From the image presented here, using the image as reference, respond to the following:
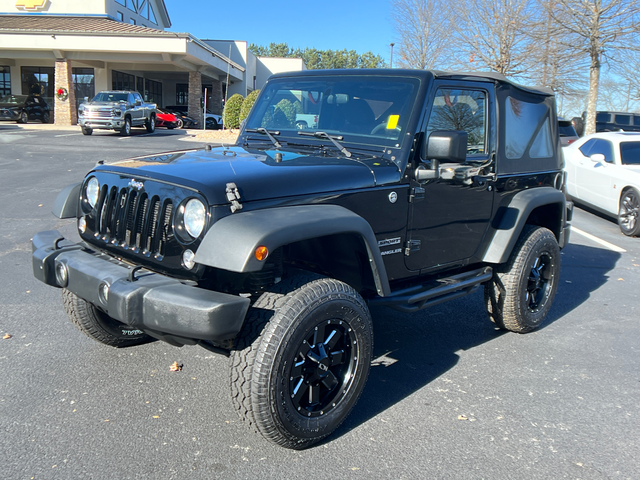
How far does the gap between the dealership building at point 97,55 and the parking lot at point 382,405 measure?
18845 millimetres

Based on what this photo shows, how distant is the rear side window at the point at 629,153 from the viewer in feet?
31.3

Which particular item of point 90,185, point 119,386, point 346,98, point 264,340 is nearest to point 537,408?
point 264,340

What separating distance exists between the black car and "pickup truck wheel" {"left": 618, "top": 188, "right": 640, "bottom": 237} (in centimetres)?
2801

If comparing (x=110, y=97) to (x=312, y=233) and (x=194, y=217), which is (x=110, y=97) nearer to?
(x=194, y=217)

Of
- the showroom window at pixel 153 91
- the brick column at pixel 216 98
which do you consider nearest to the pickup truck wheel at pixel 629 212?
the brick column at pixel 216 98

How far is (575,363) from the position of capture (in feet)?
13.7

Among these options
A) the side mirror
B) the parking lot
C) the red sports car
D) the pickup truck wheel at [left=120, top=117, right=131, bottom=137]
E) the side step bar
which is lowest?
the parking lot

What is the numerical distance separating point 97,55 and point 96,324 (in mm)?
27102

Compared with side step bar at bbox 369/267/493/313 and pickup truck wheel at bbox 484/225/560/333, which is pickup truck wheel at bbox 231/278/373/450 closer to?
side step bar at bbox 369/267/493/313

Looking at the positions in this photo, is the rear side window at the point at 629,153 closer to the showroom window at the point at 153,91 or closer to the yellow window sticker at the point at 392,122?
the yellow window sticker at the point at 392,122

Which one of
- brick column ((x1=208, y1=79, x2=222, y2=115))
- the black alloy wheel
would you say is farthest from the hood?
brick column ((x1=208, y1=79, x2=222, y2=115))

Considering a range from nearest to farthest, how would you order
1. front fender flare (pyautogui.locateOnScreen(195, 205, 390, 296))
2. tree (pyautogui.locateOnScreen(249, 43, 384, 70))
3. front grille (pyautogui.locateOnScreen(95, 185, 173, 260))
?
front fender flare (pyautogui.locateOnScreen(195, 205, 390, 296)) → front grille (pyautogui.locateOnScreen(95, 185, 173, 260)) → tree (pyautogui.locateOnScreen(249, 43, 384, 70))

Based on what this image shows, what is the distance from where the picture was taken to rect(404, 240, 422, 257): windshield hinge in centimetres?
359

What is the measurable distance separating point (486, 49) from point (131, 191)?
2183 cm
